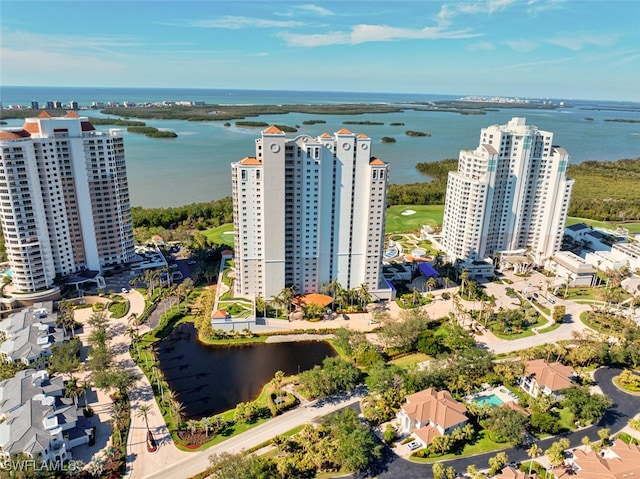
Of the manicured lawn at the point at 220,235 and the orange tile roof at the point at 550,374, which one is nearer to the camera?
the orange tile roof at the point at 550,374

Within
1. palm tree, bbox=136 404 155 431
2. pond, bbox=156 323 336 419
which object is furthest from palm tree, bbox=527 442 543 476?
palm tree, bbox=136 404 155 431

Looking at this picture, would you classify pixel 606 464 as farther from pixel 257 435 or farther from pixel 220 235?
pixel 220 235

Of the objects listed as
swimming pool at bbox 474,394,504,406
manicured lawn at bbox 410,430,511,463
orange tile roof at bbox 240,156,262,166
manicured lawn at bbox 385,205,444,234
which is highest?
orange tile roof at bbox 240,156,262,166

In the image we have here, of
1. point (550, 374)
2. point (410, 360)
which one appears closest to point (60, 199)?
point (410, 360)

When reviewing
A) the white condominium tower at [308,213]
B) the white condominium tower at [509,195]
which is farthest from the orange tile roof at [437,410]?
the white condominium tower at [509,195]

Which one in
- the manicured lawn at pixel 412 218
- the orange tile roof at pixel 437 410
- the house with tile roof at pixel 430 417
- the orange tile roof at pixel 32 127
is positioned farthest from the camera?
the manicured lawn at pixel 412 218

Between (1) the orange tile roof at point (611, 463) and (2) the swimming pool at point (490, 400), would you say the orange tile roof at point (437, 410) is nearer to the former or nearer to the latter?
(2) the swimming pool at point (490, 400)

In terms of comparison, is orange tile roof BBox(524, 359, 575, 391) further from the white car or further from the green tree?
the white car
